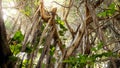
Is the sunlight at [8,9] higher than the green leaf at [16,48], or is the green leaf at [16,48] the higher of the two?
the sunlight at [8,9]

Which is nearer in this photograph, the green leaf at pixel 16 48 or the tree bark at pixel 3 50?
the tree bark at pixel 3 50

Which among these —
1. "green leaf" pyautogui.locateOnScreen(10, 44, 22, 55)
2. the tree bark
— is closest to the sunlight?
"green leaf" pyautogui.locateOnScreen(10, 44, 22, 55)

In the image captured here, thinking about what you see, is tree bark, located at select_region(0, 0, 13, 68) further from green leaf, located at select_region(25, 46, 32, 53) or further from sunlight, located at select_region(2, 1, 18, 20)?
sunlight, located at select_region(2, 1, 18, 20)

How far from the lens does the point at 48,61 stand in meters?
2.63

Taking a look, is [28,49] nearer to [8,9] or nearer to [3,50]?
[3,50]

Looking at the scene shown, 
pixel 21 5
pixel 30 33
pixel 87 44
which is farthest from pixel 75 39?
pixel 21 5

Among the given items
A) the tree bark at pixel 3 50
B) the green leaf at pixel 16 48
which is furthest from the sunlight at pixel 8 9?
the tree bark at pixel 3 50

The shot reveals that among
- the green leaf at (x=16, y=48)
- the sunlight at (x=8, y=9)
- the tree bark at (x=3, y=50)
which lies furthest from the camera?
the sunlight at (x=8, y=9)

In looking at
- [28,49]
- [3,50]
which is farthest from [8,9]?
[3,50]

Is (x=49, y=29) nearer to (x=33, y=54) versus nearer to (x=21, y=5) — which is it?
(x=33, y=54)

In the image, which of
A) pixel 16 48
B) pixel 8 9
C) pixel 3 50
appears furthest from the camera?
pixel 8 9

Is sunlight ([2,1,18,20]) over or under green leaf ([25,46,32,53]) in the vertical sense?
over

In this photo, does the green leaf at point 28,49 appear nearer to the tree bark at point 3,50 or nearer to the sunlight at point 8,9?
the tree bark at point 3,50

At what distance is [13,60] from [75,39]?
3.06 ft
